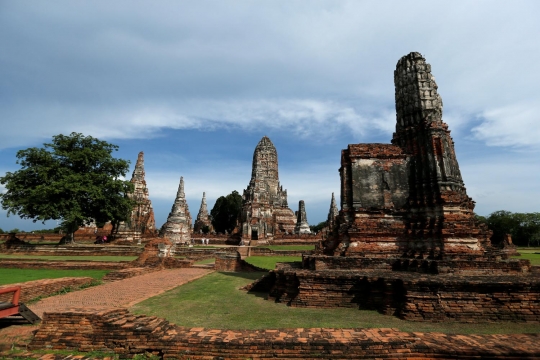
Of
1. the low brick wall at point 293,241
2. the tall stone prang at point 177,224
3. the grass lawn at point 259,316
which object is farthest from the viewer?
the low brick wall at point 293,241

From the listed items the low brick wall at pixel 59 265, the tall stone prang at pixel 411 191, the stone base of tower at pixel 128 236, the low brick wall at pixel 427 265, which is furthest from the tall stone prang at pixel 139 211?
the low brick wall at pixel 427 265

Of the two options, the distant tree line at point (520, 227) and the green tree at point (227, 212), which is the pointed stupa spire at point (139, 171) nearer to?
the green tree at point (227, 212)

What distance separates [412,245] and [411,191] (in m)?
1.80

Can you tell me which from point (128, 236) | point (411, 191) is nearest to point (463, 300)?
point (411, 191)

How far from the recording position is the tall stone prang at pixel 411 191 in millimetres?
8805

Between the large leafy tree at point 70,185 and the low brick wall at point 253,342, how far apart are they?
23.2 meters

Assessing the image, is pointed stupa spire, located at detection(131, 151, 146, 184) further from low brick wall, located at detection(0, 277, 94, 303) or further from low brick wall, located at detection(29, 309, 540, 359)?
low brick wall, located at detection(29, 309, 540, 359)

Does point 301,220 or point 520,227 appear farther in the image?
point 520,227

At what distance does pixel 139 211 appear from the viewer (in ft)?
122

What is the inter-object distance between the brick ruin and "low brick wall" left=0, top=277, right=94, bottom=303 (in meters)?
6.52

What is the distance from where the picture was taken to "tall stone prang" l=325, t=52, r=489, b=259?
880 cm

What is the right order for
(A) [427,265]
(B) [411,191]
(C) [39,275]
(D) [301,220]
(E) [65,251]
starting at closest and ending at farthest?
(A) [427,265] → (B) [411,191] → (C) [39,275] → (E) [65,251] → (D) [301,220]

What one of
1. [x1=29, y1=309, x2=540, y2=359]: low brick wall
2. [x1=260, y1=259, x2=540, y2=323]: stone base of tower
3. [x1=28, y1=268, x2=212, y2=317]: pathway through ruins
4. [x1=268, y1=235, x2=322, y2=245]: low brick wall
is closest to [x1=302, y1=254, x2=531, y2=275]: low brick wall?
[x1=260, y1=259, x2=540, y2=323]: stone base of tower

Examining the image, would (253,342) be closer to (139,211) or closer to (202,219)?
(139,211)
